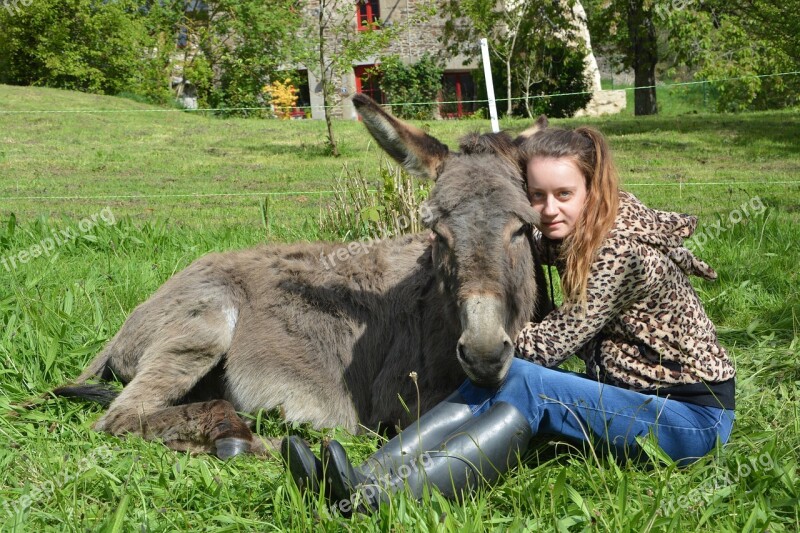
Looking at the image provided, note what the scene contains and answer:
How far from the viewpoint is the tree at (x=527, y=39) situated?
19.9 metres

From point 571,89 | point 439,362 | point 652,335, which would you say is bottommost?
point 439,362

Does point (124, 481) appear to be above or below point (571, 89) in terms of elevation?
below

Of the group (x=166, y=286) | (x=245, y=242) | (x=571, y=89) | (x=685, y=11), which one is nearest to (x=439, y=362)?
(x=166, y=286)

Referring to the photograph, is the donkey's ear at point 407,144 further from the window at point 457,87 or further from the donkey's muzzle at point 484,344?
the window at point 457,87

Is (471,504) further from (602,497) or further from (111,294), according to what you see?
(111,294)

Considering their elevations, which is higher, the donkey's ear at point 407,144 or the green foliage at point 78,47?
the green foliage at point 78,47

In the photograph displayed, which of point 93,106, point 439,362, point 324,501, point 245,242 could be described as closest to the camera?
point 324,501

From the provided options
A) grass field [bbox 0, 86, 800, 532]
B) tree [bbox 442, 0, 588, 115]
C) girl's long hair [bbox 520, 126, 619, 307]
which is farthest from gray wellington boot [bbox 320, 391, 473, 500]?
tree [bbox 442, 0, 588, 115]

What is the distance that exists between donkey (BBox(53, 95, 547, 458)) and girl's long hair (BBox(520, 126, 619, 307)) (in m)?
0.21

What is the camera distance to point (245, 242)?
21.0ft

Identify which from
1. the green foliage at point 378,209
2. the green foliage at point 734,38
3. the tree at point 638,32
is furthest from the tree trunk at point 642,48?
the green foliage at point 378,209

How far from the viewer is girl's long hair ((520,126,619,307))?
→ 293 cm

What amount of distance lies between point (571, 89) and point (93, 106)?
13.7 m

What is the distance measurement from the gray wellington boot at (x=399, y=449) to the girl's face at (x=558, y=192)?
2.81 ft
